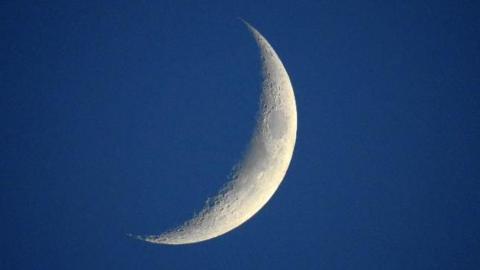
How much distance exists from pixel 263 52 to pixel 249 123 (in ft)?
3.96

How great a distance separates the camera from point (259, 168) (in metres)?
5.20

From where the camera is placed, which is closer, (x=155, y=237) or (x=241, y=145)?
(x=241, y=145)

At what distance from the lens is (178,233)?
5363 millimetres

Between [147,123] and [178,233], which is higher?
[147,123]

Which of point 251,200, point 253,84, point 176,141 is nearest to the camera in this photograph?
point 176,141

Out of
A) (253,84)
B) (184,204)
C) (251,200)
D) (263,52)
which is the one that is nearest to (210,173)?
(184,204)

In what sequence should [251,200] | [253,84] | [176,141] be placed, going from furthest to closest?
[251,200] → [253,84] → [176,141]

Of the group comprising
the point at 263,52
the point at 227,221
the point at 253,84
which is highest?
the point at 263,52

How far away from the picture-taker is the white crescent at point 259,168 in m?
5.09

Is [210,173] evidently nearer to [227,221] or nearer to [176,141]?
[176,141]

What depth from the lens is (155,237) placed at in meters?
5.29

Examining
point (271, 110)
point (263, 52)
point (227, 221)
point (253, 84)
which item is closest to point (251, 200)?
point (227, 221)

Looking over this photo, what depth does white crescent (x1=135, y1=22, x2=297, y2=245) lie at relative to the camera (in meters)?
5.09

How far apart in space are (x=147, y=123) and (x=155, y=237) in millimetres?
1727
